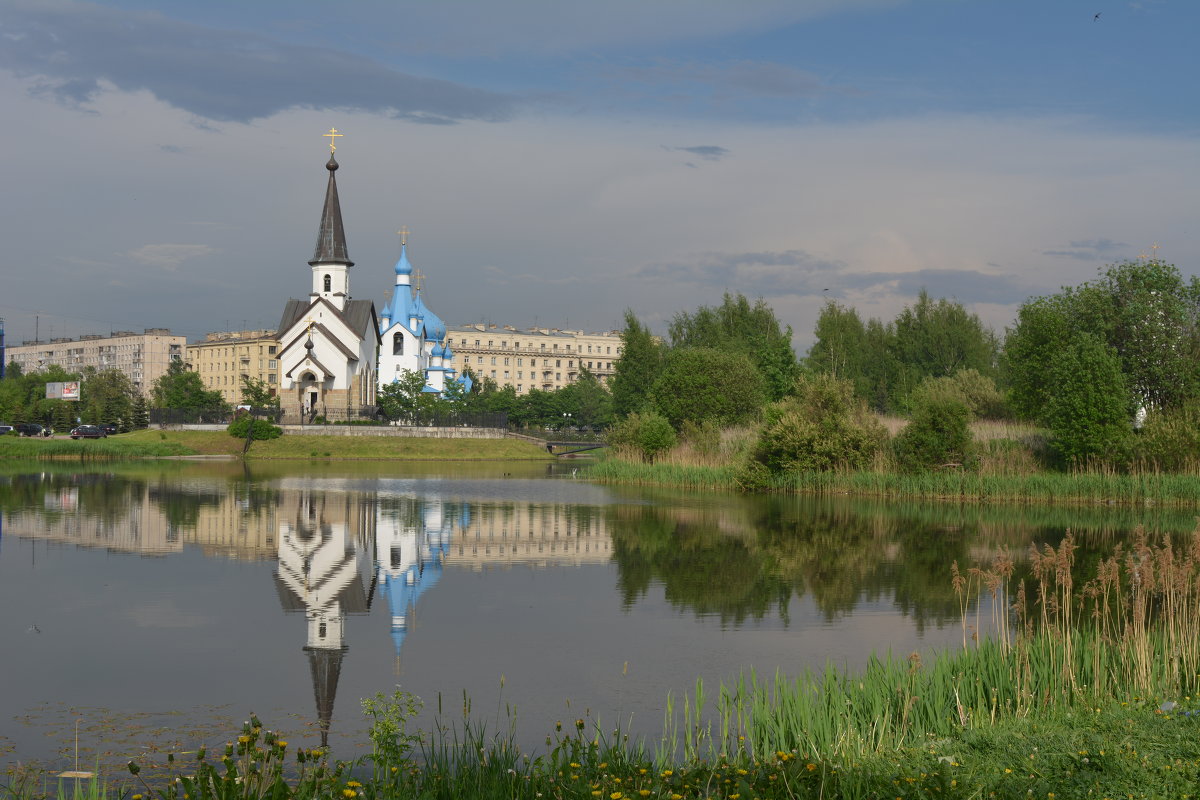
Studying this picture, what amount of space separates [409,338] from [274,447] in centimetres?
4099

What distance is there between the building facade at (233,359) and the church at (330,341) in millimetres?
54147

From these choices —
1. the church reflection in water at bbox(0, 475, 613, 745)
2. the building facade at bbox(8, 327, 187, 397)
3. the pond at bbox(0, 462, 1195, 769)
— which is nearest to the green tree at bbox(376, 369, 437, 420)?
the church reflection in water at bbox(0, 475, 613, 745)

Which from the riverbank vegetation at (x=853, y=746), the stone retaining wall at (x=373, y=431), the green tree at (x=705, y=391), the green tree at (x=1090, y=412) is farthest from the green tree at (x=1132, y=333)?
the stone retaining wall at (x=373, y=431)

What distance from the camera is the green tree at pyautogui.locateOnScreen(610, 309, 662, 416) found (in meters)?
69.8

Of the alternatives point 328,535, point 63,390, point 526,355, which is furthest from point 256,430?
point 526,355

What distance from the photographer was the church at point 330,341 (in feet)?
285

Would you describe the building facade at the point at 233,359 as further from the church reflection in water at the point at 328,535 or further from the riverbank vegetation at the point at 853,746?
the riverbank vegetation at the point at 853,746

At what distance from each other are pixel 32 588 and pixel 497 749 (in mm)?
11615

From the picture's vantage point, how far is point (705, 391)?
52.2m

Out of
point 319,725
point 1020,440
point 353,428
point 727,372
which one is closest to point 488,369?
point 353,428

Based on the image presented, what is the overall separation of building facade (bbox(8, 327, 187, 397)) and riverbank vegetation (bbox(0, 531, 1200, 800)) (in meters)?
173

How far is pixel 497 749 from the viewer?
28.0 feet

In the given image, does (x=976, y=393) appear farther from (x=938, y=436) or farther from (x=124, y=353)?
(x=124, y=353)

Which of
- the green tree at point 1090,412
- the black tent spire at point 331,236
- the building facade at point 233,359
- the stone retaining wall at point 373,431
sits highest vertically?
the black tent spire at point 331,236
